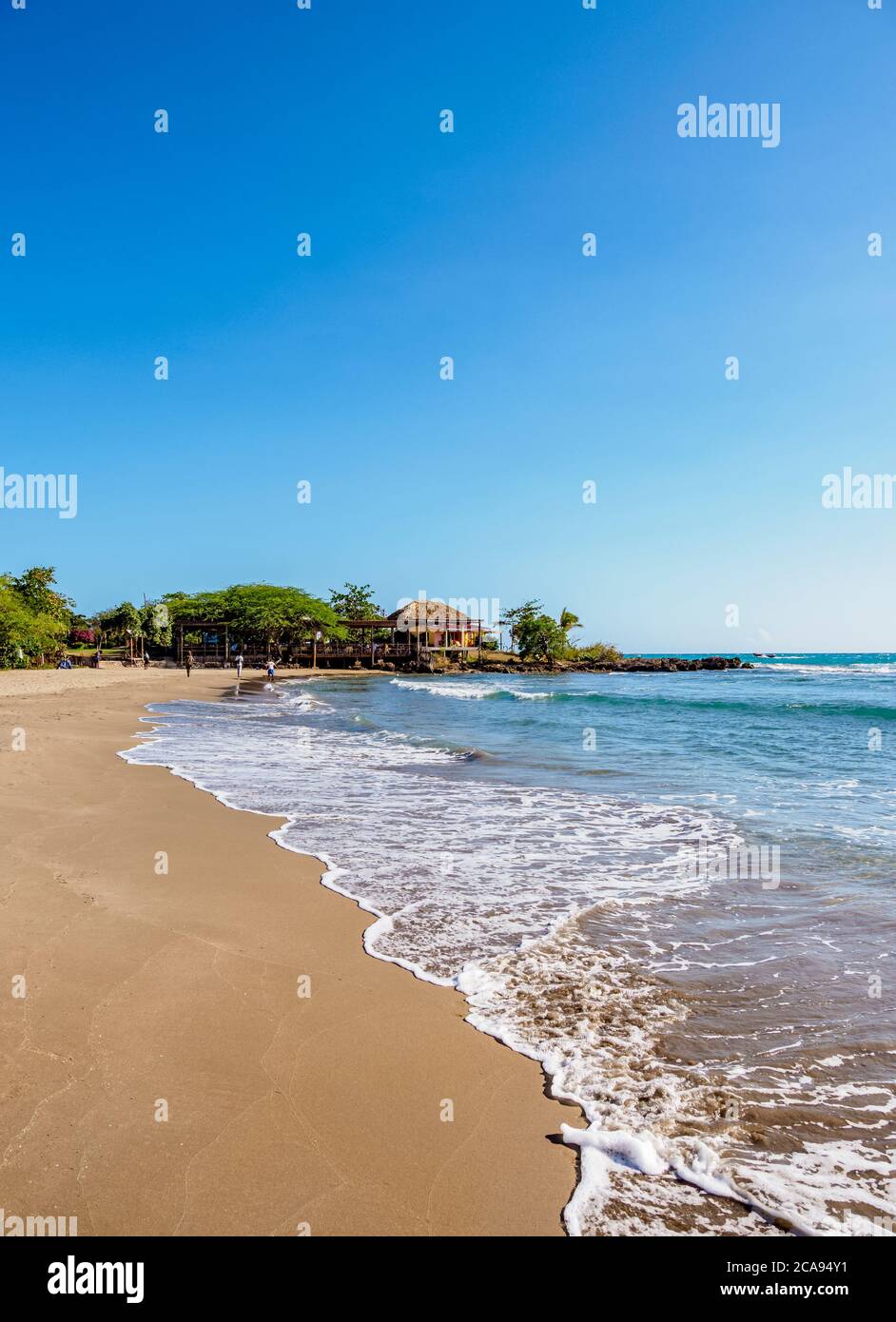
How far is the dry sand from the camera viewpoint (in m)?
2.57

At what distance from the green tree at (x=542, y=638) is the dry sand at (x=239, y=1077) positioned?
76.0 meters

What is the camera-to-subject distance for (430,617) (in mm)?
78188

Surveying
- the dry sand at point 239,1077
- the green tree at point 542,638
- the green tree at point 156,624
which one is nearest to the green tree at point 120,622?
the green tree at point 156,624

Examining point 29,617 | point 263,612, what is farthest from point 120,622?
point 29,617

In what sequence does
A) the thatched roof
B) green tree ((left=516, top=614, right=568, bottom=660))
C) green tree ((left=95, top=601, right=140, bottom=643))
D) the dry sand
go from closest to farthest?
the dry sand < green tree ((left=95, top=601, right=140, bottom=643)) < the thatched roof < green tree ((left=516, top=614, right=568, bottom=660))

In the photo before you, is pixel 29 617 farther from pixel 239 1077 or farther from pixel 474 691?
pixel 239 1077

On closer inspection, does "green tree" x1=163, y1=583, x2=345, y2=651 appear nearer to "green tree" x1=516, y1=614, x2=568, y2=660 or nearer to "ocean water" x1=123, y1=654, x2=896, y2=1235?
"green tree" x1=516, y1=614, x2=568, y2=660

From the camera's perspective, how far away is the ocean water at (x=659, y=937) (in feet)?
9.58

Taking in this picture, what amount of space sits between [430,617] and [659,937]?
73132 millimetres

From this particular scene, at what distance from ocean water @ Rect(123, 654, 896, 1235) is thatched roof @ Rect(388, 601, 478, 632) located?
60.8 m

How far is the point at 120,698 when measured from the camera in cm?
2711

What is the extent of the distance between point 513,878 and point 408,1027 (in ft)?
10.1

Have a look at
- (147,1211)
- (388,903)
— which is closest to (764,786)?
(388,903)

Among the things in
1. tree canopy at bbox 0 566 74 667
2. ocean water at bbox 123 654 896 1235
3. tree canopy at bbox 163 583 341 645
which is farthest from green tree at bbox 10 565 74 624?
ocean water at bbox 123 654 896 1235
